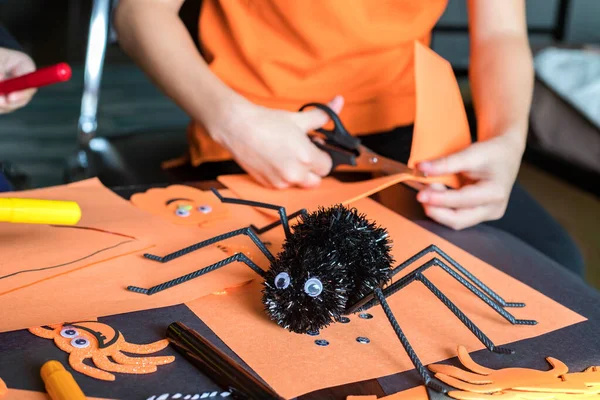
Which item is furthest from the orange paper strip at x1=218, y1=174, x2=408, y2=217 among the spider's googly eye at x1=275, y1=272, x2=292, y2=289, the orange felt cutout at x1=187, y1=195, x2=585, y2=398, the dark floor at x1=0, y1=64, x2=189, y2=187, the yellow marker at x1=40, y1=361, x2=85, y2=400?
the dark floor at x1=0, y1=64, x2=189, y2=187

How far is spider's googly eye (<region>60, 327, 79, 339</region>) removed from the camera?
47cm

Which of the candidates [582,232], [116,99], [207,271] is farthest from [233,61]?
[116,99]

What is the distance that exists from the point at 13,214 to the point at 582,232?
1.93 metres

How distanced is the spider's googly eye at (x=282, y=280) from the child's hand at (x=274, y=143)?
0.29 m

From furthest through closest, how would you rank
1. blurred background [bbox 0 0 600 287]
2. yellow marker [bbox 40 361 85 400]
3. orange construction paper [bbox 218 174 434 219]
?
blurred background [bbox 0 0 600 287] < orange construction paper [bbox 218 174 434 219] < yellow marker [bbox 40 361 85 400]

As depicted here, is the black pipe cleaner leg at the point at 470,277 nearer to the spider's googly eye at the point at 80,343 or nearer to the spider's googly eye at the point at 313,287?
the spider's googly eye at the point at 313,287

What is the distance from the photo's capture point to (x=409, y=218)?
30.0 inches

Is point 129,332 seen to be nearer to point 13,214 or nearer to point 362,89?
point 13,214

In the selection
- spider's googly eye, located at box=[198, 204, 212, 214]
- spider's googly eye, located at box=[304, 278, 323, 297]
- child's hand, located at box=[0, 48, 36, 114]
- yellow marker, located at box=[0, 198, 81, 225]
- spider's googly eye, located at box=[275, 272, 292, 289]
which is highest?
child's hand, located at box=[0, 48, 36, 114]

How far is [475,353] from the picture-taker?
0.52 metres

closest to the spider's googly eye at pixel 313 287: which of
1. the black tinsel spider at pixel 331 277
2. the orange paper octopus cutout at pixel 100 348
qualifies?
the black tinsel spider at pixel 331 277

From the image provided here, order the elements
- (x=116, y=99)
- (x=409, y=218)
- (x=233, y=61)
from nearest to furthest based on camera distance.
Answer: (x=409, y=218) < (x=233, y=61) < (x=116, y=99)

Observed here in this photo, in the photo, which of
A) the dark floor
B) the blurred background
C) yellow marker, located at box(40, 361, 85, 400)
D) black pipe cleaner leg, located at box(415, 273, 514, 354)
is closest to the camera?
yellow marker, located at box(40, 361, 85, 400)

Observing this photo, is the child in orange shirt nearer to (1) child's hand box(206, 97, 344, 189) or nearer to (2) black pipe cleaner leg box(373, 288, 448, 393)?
(1) child's hand box(206, 97, 344, 189)
